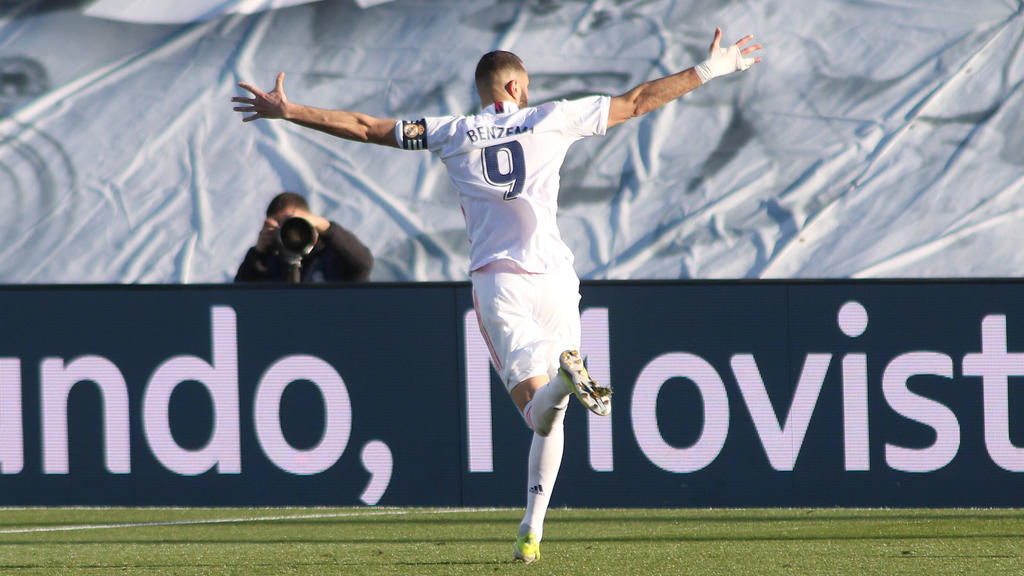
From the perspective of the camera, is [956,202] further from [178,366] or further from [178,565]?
[178,565]

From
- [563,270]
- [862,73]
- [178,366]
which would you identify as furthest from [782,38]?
[563,270]

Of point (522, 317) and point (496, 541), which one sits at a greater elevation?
point (522, 317)

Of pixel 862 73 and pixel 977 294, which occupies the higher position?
pixel 862 73

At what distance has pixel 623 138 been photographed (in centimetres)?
1338

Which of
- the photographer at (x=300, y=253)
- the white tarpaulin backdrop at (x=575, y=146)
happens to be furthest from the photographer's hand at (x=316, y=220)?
the white tarpaulin backdrop at (x=575, y=146)

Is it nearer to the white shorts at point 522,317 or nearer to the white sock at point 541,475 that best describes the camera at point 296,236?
the white shorts at point 522,317

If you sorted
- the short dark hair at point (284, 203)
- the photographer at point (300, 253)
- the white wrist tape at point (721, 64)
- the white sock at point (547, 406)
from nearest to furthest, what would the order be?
the white sock at point (547, 406), the white wrist tape at point (721, 64), the photographer at point (300, 253), the short dark hair at point (284, 203)

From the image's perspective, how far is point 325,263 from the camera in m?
7.45

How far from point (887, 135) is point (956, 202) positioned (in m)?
0.97

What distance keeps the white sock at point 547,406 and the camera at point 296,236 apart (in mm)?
2829

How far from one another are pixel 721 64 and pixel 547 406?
1.38m

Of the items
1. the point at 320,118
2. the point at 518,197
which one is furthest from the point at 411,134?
the point at 518,197

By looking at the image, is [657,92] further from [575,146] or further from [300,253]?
[575,146]

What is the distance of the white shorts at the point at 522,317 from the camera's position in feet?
14.8
